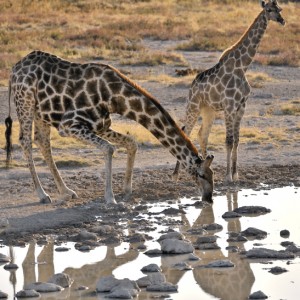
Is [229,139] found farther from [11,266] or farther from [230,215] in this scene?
[11,266]

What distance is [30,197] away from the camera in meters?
13.9

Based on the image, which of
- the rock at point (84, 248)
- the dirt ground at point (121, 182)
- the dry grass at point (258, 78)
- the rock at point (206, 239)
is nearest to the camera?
the rock at point (84, 248)

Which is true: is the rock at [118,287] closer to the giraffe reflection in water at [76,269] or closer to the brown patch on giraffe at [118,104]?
the giraffe reflection in water at [76,269]

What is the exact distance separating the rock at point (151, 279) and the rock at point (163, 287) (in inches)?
3.1

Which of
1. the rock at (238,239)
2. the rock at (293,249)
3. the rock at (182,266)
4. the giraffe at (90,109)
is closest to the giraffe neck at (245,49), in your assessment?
the giraffe at (90,109)

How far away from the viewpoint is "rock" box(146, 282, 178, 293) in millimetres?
9531

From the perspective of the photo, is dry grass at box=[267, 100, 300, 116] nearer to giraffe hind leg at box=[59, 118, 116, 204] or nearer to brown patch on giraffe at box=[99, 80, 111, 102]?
brown patch on giraffe at box=[99, 80, 111, 102]

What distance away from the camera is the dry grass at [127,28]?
3259 centimetres

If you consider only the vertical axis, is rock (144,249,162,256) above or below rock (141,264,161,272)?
below

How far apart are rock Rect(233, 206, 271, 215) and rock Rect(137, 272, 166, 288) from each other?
372 cm

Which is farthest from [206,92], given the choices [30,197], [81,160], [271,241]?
[271,241]

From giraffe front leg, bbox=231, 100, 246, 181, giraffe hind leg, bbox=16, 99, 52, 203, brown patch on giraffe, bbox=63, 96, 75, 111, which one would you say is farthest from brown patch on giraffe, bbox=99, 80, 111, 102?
giraffe front leg, bbox=231, 100, 246, 181

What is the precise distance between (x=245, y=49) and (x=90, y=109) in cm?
359

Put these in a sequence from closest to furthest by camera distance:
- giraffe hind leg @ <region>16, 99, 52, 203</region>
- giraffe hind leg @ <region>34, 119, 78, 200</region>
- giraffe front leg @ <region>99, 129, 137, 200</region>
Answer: giraffe hind leg @ <region>16, 99, 52, 203</region> → giraffe front leg @ <region>99, 129, 137, 200</region> → giraffe hind leg @ <region>34, 119, 78, 200</region>
